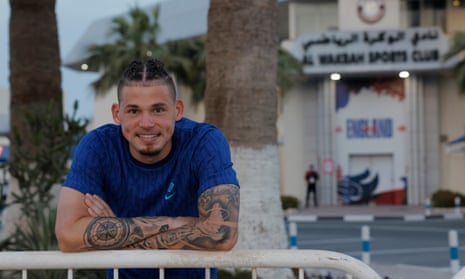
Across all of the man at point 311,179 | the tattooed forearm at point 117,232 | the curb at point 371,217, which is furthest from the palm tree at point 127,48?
the tattooed forearm at point 117,232

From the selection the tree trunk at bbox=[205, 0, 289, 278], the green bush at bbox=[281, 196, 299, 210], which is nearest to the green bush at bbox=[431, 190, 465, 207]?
the green bush at bbox=[281, 196, 299, 210]

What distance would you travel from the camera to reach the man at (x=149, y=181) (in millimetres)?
3016

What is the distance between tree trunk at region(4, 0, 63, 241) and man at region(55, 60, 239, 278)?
250 inches

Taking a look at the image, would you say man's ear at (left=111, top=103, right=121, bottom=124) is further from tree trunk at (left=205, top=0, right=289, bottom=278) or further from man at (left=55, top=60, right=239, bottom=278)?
tree trunk at (left=205, top=0, right=289, bottom=278)

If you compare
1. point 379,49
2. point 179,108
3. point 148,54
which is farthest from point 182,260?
point 148,54

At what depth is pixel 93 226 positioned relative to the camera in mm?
3045

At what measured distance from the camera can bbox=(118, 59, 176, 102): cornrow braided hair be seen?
3.14 m

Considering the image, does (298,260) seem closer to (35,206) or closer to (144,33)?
(35,206)

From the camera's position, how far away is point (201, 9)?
38.1m

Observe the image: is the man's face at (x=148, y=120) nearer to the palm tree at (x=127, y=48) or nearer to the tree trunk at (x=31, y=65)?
the tree trunk at (x=31, y=65)

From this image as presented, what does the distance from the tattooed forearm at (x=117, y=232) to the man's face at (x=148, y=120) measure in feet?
0.88

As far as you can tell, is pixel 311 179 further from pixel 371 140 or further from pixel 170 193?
pixel 170 193

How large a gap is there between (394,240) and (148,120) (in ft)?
51.1

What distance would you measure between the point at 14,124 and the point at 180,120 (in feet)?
22.0
